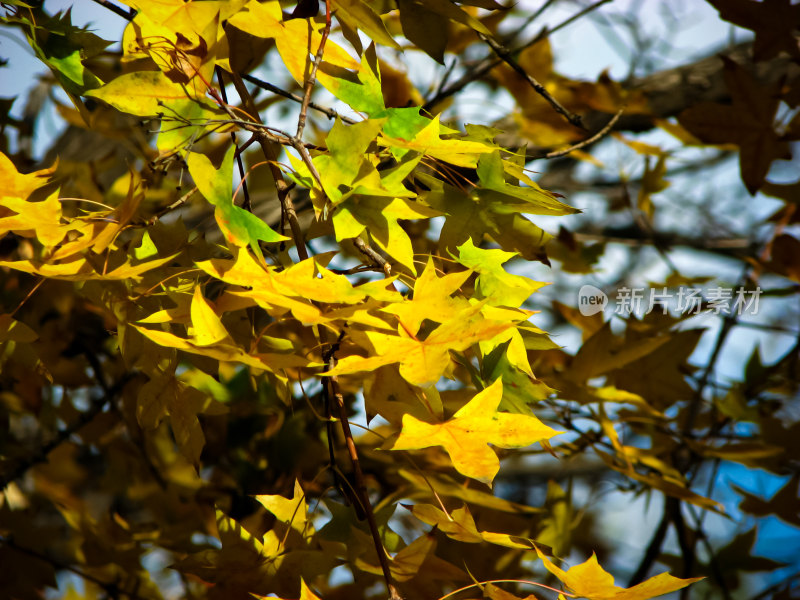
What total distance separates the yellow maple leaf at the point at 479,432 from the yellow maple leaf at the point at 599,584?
0.31 ft

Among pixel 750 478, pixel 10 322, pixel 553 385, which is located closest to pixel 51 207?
pixel 10 322

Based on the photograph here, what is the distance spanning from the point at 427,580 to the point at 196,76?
1.48ft

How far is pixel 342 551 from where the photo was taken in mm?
558

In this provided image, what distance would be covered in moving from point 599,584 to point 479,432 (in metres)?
0.15

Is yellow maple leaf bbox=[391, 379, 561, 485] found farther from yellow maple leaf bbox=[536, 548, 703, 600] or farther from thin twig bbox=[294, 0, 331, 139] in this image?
thin twig bbox=[294, 0, 331, 139]

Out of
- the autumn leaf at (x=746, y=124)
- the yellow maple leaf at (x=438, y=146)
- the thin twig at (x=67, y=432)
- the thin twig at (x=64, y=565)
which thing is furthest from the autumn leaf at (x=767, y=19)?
the thin twig at (x=64, y=565)

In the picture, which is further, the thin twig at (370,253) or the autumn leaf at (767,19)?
the autumn leaf at (767,19)

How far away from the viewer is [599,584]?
0.46 meters

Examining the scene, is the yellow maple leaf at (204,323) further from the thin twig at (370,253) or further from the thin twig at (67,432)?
→ the thin twig at (67,432)

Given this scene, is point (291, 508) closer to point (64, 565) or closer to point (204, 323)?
point (204, 323)

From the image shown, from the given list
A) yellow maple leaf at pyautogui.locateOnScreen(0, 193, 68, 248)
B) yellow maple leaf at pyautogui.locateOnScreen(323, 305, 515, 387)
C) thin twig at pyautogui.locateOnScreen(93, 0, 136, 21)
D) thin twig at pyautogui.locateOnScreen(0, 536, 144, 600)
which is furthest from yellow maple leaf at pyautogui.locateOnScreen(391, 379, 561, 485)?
thin twig at pyautogui.locateOnScreen(0, 536, 144, 600)

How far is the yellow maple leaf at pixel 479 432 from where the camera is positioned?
408 millimetres

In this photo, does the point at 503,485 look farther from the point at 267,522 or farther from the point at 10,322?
the point at 10,322

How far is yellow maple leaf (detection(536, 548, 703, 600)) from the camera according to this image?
452 mm
